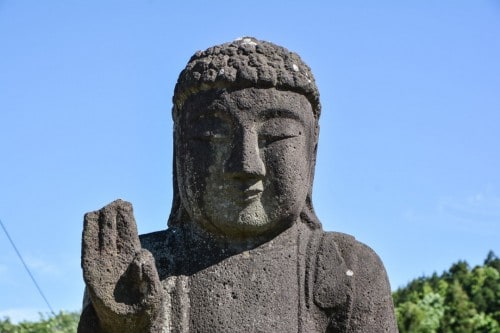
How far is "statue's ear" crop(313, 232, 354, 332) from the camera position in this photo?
6.98 m

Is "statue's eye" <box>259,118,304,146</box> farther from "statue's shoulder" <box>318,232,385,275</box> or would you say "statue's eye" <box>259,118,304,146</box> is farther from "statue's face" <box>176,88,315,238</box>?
"statue's shoulder" <box>318,232,385,275</box>

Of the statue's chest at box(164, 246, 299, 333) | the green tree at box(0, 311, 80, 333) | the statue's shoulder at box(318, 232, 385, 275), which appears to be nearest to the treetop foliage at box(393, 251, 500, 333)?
the green tree at box(0, 311, 80, 333)

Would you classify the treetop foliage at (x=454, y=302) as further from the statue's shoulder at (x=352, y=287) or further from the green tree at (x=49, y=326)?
Result: the statue's shoulder at (x=352, y=287)

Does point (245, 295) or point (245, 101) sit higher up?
point (245, 101)

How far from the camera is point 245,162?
Answer: 679 centimetres

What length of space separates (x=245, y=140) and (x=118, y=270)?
3.97 ft

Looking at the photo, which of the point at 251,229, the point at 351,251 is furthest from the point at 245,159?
the point at 351,251

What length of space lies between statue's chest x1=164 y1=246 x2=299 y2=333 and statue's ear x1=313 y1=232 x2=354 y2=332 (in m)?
0.17

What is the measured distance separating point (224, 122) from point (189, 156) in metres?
0.34

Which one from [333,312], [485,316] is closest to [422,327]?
[485,316]

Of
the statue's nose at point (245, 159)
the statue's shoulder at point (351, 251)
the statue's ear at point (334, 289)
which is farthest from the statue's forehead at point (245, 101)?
the statue's ear at point (334, 289)

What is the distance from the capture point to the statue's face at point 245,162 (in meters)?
6.87

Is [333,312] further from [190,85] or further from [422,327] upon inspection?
[422,327]

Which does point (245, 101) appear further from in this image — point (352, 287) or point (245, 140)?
point (352, 287)
